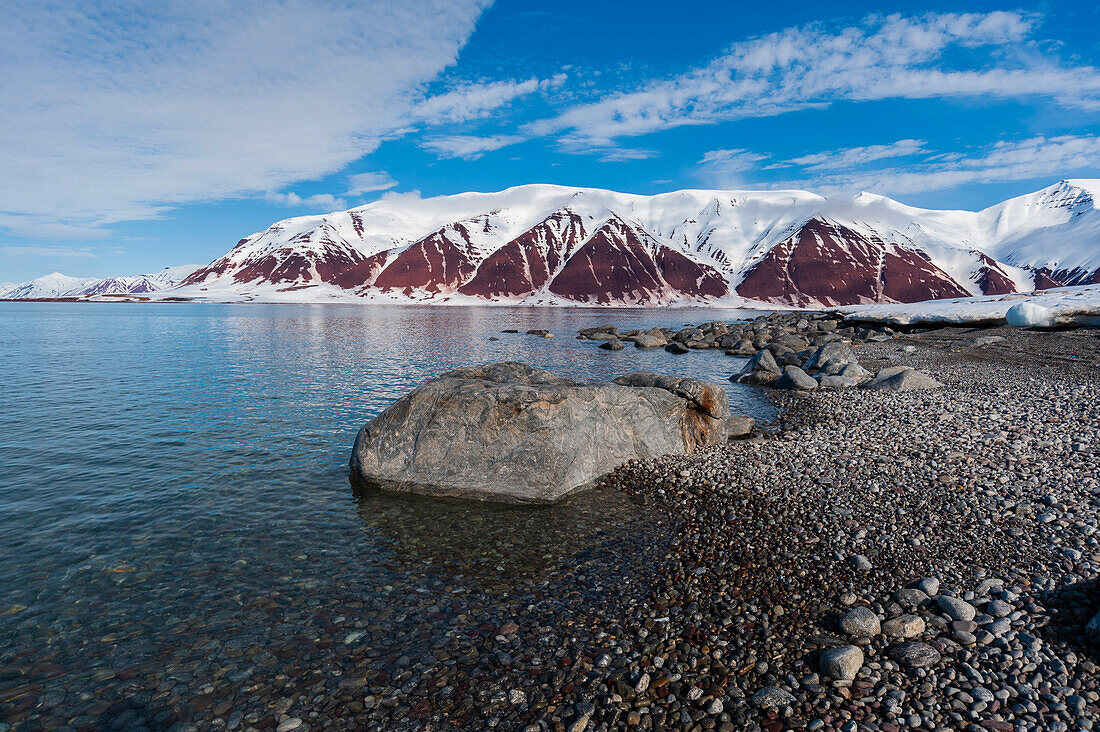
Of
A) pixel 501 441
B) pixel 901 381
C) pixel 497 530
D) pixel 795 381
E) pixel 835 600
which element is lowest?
pixel 497 530

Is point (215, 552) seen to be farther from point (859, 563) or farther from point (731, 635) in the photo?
point (859, 563)

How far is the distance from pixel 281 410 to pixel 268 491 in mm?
9604

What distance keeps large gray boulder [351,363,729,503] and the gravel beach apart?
240cm

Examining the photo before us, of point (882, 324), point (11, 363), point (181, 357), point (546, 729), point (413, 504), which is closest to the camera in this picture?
point (546, 729)

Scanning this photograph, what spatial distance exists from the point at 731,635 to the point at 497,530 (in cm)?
513

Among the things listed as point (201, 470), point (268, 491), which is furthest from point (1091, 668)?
point (201, 470)

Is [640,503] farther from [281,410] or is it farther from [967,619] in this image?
[281,410]

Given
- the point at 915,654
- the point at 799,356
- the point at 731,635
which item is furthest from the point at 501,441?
the point at 799,356

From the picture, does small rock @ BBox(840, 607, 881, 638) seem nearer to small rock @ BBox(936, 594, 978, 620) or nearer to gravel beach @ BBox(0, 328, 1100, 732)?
gravel beach @ BBox(0, 328, 1100, 732)

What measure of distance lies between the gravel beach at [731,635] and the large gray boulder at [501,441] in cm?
240

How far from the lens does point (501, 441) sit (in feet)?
41.5

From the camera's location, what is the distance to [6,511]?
438 inches

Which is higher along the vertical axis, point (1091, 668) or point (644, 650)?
point (1091, 668)

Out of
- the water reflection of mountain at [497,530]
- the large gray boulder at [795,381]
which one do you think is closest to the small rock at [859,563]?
the water reflection of mountain at [497,530]
